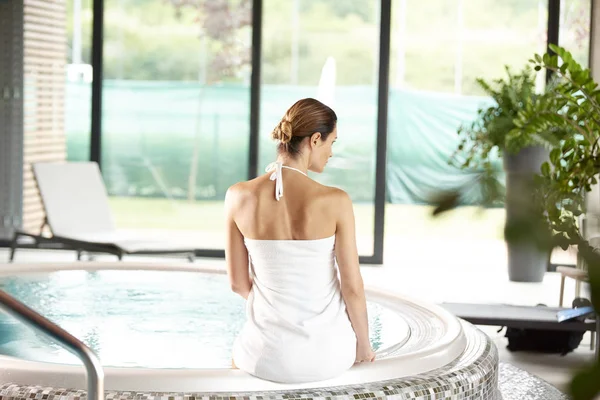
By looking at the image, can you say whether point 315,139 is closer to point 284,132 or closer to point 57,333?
point 284,132

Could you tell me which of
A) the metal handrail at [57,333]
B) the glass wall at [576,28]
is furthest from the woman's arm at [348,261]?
the glass wall at [576,28]

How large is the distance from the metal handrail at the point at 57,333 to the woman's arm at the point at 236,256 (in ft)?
3.17

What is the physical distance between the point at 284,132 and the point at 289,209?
0.67 feet

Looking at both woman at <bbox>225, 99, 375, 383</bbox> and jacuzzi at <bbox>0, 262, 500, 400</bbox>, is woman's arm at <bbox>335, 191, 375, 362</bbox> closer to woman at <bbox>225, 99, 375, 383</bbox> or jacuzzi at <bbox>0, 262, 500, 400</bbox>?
woman at <bbox>225, 99, 375, 383</bbox>

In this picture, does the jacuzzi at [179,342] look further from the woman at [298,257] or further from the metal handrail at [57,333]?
the metal handrail at [57,333]

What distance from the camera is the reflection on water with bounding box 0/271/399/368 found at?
3.36 metres

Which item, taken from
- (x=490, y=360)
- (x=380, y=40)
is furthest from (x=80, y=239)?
(x=490, y=360)

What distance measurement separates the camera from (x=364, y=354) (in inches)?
105

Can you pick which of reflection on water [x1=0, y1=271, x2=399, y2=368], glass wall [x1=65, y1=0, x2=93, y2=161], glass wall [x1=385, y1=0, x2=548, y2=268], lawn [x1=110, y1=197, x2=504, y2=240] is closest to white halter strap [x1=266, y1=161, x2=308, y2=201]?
reflection on water [x1=0, y1=271, x2=399, y2=368]

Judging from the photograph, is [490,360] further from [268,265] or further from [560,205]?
[560,205]

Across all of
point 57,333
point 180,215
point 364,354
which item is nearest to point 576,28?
point 180,215

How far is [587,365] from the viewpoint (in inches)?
13.3

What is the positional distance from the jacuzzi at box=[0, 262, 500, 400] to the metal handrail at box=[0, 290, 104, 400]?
33.8 inches

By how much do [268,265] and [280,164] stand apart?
10.5 inches
